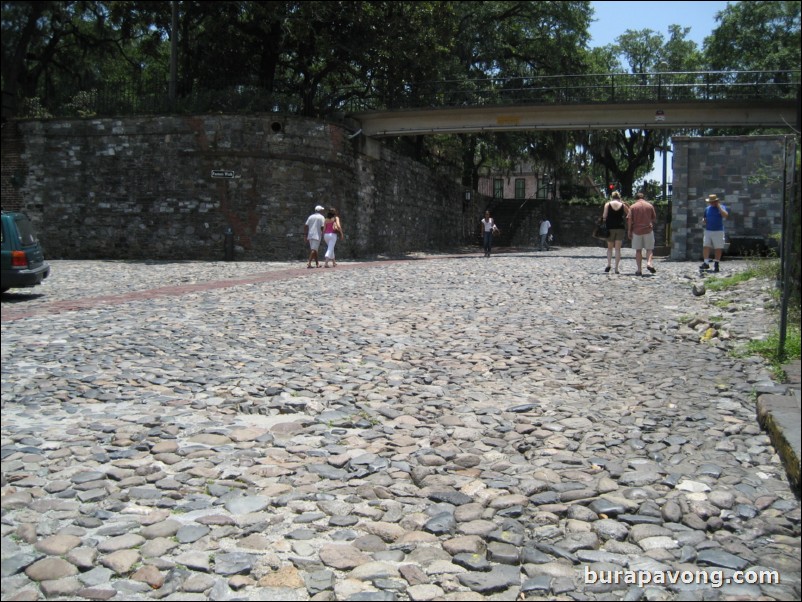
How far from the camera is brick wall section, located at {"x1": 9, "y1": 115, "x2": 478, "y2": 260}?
24.7 meters

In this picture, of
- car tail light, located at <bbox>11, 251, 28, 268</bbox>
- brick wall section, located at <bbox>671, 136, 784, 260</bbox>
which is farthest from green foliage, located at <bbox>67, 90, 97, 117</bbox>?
car tail light, located at <bbox>11, 251, 28, 268</bbox>

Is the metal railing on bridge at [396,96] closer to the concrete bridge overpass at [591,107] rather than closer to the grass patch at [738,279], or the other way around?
the concrete bridge overpass at [591,107]

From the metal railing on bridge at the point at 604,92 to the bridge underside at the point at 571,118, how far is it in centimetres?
32

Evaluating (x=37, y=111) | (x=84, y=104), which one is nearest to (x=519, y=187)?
(x=84, y=104)

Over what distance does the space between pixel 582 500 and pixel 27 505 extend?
9.72ft

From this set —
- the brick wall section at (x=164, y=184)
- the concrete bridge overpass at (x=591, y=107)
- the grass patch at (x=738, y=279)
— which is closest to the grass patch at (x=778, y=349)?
the grass patch at (x=738, y=279)

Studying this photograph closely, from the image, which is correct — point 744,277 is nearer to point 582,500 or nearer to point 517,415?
point 517,415

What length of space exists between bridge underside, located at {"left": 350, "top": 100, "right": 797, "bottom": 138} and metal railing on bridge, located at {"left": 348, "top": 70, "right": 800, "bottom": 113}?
12.8 inches

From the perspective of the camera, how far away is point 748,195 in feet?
74.1

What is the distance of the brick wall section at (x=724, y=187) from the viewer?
73.4 feet

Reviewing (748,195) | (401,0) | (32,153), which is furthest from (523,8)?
(32,153)

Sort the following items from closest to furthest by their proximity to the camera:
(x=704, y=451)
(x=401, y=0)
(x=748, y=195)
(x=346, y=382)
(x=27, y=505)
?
(x=27, y=505) → (x=704, y=451) → (x=346, y=382) → (x=748, y=195) → (x=401, y=0)

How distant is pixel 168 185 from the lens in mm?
24859

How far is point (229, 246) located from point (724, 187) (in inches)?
629
